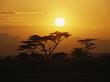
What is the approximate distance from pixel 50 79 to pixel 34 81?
7.63 ft

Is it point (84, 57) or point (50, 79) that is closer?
point (50, 79)

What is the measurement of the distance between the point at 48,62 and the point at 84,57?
11282mm

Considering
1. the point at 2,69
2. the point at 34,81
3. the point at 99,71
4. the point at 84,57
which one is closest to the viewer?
the point at 34,81

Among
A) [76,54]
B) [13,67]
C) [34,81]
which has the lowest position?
[34,81]

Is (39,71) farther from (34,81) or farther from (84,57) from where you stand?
(84,57)

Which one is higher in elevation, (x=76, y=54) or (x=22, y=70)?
(x=76, y=54)

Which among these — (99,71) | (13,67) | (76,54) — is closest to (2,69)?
(13,67)

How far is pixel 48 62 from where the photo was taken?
58.2 m

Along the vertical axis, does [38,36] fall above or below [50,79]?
above

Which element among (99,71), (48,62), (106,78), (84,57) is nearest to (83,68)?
(99,71)

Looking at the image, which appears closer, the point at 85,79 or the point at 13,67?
the point at 85,79

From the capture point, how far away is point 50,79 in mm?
40969

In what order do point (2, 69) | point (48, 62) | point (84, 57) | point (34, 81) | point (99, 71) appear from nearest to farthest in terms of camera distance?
1. point (34, 81)
2. point (99, 71)
3. point (2, 69)
4. point (48, 62)
5. point (84, 57)

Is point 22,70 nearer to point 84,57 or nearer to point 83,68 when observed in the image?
point 83,68
